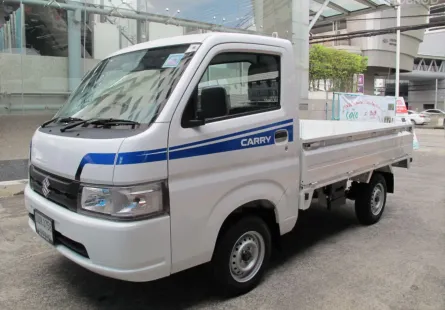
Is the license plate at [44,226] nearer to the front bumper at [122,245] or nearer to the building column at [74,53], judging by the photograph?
the front bumper at [122,245]

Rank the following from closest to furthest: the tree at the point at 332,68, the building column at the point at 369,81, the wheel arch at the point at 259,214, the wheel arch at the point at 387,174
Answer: the wheel arch at the point at 259,214 < the wheel arch at the point at 387,174 < the tree at the point at 332,68 < the building column at the point at 369,81

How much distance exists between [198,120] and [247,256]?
138 cm

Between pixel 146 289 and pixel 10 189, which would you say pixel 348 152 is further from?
pixel 10 189

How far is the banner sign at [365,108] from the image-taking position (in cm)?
1544

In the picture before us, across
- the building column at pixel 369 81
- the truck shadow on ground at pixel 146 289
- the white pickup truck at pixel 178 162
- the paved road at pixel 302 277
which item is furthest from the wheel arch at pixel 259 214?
the building column at pixel 369 81

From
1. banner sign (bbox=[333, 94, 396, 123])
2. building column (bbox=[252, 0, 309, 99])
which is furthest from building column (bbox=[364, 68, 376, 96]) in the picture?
building column (bbox=[252, 0, 309, 99])

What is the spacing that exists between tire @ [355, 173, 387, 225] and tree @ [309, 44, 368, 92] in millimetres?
23663

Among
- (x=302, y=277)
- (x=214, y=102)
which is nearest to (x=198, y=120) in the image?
(x=214, y=102)

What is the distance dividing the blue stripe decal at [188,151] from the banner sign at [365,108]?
40.0ft

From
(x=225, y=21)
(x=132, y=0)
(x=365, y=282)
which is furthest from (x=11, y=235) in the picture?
(x=225, y=21)

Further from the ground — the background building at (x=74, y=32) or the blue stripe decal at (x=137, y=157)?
the background building at (x=74, y=32)

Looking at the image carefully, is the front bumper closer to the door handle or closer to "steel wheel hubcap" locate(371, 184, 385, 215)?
the door handle

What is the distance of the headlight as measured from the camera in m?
2.80

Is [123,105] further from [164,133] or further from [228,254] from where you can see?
[228,254]
